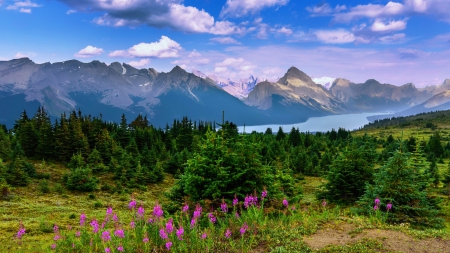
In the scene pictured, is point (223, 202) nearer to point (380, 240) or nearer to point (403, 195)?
point (380, 240)

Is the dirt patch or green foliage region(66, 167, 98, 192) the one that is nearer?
the dirt patch

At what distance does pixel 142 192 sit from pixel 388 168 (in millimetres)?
27447

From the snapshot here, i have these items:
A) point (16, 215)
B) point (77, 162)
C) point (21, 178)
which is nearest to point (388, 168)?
point (16, 215)

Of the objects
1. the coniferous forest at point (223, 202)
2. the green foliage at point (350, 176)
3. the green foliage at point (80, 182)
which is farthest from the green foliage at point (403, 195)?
the green foliage at point (80, 182)

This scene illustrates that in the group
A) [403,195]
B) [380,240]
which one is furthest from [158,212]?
[403,195]

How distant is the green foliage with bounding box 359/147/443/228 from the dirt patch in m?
4.99

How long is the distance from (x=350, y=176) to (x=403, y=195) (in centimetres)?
663

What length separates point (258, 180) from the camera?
12422 millimetres

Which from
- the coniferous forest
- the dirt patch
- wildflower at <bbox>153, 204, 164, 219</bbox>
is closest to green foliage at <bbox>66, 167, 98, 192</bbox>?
the coniferous forest

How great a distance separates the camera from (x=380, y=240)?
8.29 m

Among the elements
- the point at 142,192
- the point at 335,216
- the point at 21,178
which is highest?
the point at 335,216

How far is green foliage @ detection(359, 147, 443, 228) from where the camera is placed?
13734mm

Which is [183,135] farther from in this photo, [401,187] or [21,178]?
[401,187]

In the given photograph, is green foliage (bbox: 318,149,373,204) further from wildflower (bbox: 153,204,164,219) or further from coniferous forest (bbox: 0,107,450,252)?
wildflower (bbox: 153,204,164,219)
